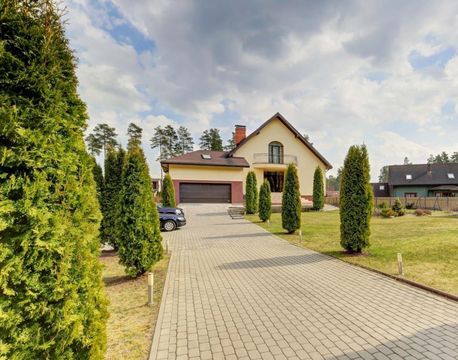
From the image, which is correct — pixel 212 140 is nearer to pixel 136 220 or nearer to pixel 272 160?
pixel 272 160

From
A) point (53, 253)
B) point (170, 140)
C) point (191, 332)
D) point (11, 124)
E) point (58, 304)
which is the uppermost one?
point (170, 140)

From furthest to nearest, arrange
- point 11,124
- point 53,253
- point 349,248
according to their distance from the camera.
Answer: point 349,248 → point 53,253 → point 11,124

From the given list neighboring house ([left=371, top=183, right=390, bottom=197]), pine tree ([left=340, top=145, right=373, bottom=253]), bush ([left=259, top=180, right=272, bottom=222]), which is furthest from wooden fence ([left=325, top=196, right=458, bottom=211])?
pine tree ([left=340, top=145, right=373, bottom=253])

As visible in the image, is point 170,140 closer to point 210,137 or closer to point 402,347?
point 210,137

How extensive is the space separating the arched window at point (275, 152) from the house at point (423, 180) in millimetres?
23751

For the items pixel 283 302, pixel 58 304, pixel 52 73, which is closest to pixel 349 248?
pixel 283 302

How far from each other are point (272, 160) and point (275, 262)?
24473mm

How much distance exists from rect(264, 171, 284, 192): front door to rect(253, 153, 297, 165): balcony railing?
60.7 inches

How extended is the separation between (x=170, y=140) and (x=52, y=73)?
188 feet

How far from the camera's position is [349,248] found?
8.96 metres

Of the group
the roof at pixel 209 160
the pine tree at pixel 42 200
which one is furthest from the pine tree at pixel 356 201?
the roof at pixel 209 160

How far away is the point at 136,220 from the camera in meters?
6.66

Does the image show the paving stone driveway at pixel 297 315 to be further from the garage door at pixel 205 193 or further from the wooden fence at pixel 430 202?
the wooden fence at pixel 430 202

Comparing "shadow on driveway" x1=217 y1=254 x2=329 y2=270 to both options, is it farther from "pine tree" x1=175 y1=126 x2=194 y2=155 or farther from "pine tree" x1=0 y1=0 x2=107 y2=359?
"pine tree" x1=175 y1=126 x2=194 y2=155
